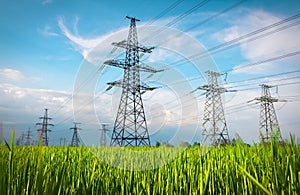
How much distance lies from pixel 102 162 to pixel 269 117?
22.3 meters

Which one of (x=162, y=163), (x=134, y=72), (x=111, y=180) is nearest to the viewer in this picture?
(x=111, y=180)

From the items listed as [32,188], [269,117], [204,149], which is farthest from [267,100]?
[32,188]

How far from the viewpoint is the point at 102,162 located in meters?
2.28

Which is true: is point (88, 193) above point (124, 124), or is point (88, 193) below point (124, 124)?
below

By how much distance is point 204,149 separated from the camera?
7.88ft

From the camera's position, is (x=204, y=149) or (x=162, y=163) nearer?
(x=162, y=163)

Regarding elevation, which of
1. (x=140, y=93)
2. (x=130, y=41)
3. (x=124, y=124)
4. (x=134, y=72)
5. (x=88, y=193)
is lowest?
(x=88, y=193)

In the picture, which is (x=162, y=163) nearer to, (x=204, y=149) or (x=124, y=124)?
(x=204, y=149)

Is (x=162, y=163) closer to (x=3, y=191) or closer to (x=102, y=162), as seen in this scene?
(x=102, y=162)

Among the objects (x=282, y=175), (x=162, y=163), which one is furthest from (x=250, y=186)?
(x=162, y=163)

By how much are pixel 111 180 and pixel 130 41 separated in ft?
50.1

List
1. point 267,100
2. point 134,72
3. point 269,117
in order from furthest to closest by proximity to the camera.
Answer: point 267,100, point 269,117, point 134,72

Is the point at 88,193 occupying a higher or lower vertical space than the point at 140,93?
lower

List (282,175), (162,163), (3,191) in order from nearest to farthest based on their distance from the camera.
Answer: (3,191) < (282,175) < (162,163)
